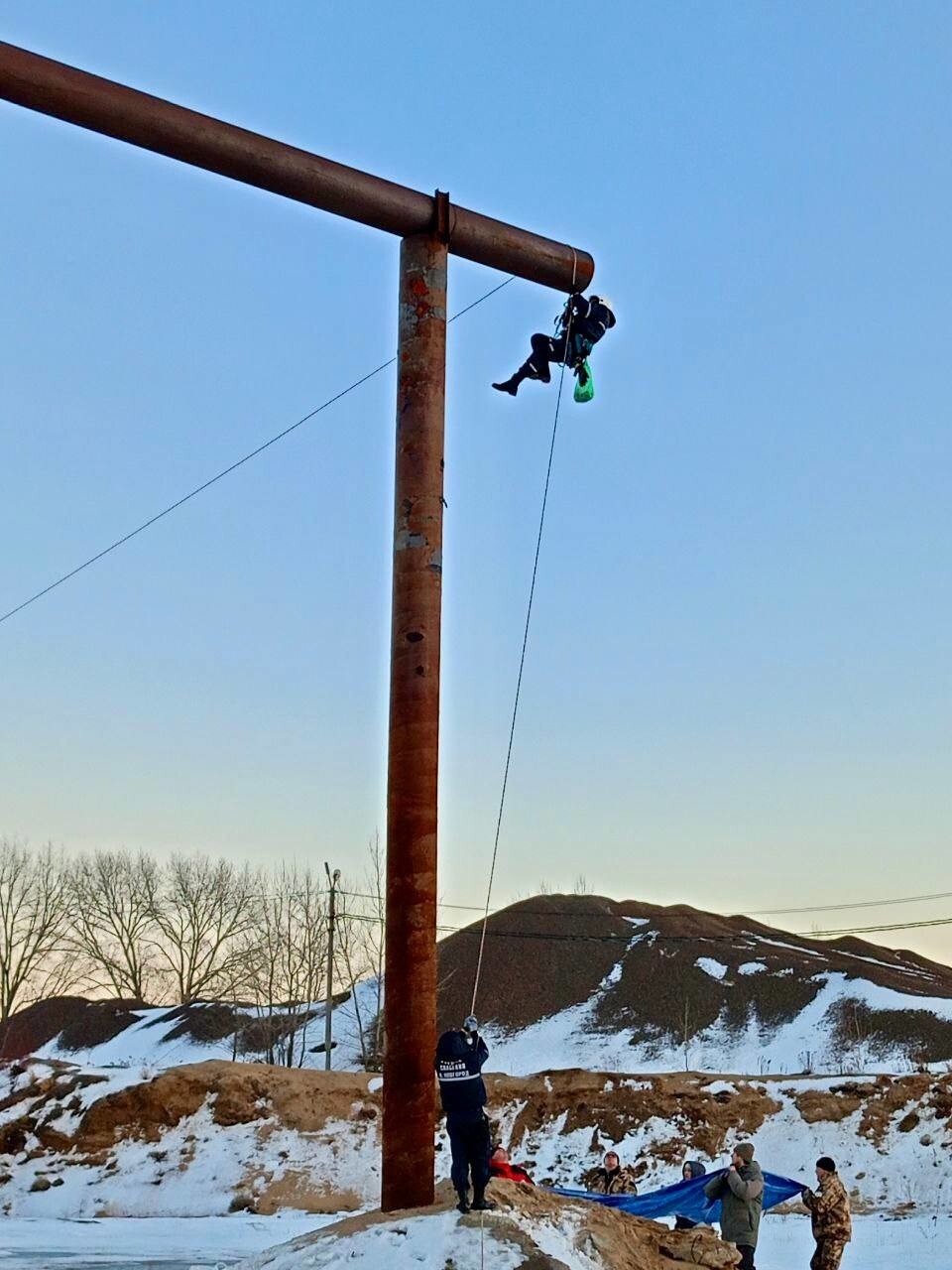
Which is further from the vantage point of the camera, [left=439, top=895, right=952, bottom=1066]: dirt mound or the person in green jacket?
[left=439, top=895, right=952, bottom=1066]: dirt mound

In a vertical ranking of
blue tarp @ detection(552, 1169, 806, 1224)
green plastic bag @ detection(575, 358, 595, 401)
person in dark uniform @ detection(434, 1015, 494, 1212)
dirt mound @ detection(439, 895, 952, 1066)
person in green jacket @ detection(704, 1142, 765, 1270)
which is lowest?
blue tarp @ detection(552, 1169, 806, 1224)

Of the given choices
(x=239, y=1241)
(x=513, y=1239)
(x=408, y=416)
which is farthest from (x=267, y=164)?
(x=239, y=1241)

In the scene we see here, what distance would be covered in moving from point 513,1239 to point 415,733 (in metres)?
3.99

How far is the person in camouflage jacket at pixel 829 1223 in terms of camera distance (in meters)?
13.6

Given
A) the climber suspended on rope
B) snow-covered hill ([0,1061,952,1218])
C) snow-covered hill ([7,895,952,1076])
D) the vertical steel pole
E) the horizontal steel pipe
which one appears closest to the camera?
the vertical steel pole

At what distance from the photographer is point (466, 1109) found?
9.95m

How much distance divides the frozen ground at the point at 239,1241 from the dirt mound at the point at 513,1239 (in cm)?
4

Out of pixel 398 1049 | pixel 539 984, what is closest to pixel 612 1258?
pixel 398 1049

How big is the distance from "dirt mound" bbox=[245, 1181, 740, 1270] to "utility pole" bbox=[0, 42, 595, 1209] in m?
0.71

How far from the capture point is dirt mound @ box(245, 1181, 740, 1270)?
906cm

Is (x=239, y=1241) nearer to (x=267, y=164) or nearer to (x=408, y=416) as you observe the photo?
(x=408, y=416)

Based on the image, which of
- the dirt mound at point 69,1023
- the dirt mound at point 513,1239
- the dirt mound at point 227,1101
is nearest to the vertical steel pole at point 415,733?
the dirt mound at point 513,1239

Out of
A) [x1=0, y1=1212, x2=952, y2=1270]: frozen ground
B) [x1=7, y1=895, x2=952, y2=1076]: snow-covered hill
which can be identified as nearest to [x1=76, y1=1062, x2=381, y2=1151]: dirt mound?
[x1=0, y1=1212, x2=952, y2=1270]: frozen ground

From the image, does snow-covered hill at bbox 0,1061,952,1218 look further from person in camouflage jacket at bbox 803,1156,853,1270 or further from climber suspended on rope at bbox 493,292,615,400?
climber suspended on rope at bbox 493,292,615,400
